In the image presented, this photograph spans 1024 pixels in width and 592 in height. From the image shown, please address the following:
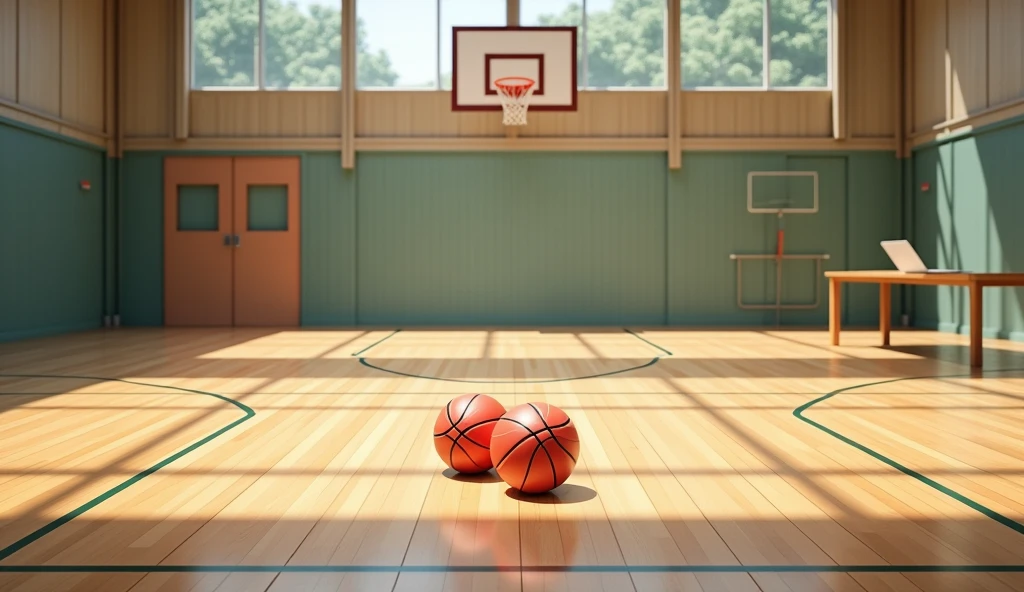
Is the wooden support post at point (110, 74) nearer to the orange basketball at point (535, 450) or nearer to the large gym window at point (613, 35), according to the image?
the large gym window at point (613, 35)

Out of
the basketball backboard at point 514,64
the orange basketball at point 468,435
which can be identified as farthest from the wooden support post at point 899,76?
the orange basketball at point 468,435

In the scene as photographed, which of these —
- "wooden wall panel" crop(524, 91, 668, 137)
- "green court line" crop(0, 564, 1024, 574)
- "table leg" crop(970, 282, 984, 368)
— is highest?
"wooden wall panel" crop(524, 91, 668, 137)

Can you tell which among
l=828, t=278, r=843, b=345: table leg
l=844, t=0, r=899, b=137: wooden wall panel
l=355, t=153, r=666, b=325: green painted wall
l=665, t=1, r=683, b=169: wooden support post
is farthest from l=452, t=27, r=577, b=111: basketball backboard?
l=828, t=278, r=843, b=345: table leg

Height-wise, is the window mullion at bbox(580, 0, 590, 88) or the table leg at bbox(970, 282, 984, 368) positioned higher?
the window mullion at bbox(580, 0, 590, 88)

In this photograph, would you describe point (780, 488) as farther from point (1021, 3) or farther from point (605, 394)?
point (1021, 3)

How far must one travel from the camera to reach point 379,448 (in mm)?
4129

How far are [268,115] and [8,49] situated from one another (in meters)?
3.71

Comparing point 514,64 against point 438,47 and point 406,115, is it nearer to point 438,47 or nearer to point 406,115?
point 438,47

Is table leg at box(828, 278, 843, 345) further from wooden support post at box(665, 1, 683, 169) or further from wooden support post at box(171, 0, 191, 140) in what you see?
wooden support post at box(171, 0, 191, 140)

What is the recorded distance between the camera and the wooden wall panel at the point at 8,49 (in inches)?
384

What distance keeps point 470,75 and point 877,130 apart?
654 centimetres

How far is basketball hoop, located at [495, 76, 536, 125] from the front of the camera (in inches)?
466

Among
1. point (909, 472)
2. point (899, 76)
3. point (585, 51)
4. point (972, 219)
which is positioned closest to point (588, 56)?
point (585, 51)

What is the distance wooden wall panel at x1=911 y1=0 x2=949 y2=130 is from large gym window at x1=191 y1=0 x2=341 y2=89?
29.6ft
